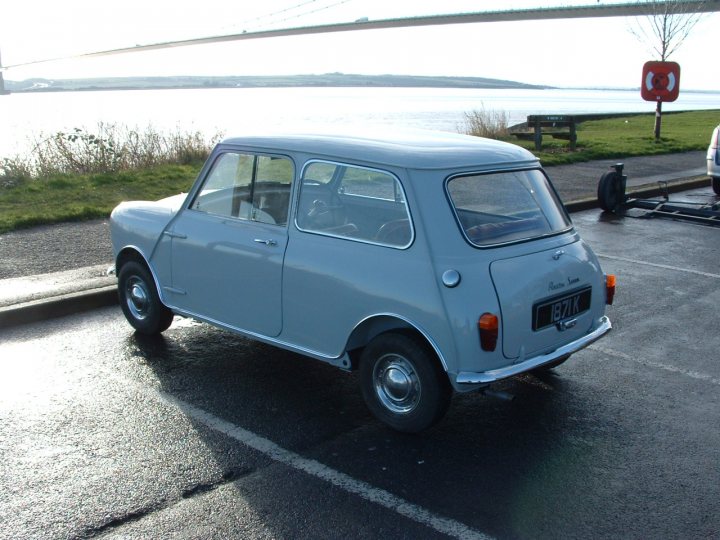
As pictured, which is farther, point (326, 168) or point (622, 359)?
point (622, 359)

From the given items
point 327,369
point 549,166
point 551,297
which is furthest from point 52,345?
point 549,166

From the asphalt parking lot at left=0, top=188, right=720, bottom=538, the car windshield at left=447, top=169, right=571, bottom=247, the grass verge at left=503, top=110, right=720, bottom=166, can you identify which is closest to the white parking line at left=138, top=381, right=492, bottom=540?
the asphalt parking lot at left=0, top=188, right=720, bottom=538

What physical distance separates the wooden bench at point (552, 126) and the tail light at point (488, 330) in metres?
15.5

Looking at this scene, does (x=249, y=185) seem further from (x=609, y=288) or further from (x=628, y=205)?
(x=628, y=205)

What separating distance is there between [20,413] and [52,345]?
1336 millimetres

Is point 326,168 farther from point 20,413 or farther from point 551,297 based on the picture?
point 20,413

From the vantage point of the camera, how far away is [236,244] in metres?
5.20

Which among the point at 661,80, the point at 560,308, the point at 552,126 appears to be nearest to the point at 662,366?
the point at 560,308

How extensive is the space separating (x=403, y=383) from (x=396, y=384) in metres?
0.05

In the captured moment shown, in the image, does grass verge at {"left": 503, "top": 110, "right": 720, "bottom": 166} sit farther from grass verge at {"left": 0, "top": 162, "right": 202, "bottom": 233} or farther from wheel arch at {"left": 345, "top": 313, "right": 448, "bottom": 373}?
wheel arch at {"left": 345, "top": 313, "right": 448, "bottom": 373}

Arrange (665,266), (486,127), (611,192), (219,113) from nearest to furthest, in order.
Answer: (665,266) → (611,192) → (486,127) → (219,113)

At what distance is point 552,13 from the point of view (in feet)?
165

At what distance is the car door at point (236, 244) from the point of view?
5031 millimetres

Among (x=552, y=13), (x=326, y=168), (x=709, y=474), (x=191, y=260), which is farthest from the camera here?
(x=552, y=13)
